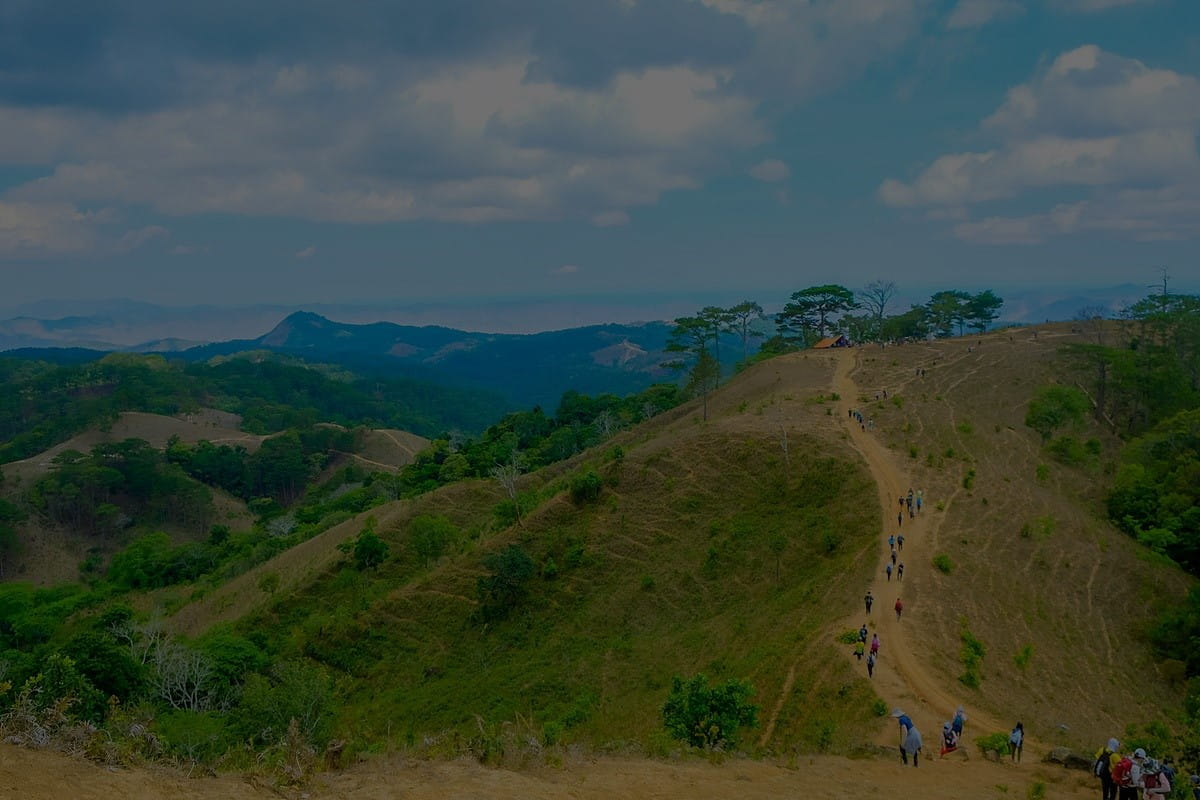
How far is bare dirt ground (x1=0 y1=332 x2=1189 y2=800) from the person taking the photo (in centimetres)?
1149

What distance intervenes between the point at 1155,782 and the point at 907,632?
912cm

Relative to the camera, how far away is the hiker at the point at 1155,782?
1203 centimetres

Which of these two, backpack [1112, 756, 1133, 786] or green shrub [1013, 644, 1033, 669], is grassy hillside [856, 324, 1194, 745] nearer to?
green shrub [1013, 644, 1033, 669]

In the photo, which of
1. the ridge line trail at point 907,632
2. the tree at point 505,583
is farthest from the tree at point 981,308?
the tree at point 505,583

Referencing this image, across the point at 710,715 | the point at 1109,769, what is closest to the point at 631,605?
the point at 710,715

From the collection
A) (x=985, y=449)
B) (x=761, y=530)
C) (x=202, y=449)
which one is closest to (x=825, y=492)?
(x=761, y=530)

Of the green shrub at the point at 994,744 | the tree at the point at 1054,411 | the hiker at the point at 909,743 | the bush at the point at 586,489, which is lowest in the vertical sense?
the green shrub at the point at 994,744

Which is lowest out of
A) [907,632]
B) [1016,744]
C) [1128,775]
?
[1016,744]

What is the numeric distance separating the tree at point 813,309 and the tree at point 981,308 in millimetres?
12852

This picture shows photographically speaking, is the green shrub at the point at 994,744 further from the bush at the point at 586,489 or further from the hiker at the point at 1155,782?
the bush at the point at 586,489

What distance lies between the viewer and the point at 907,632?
69.6ft

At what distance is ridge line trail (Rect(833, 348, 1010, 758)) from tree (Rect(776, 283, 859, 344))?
5104 centimetres

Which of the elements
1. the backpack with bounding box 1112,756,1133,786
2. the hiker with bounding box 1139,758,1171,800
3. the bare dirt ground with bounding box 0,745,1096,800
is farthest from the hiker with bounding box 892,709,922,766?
the hiker with bounding box 1139,758,1171,800

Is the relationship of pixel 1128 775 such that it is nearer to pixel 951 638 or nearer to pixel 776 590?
pixel 951 638
